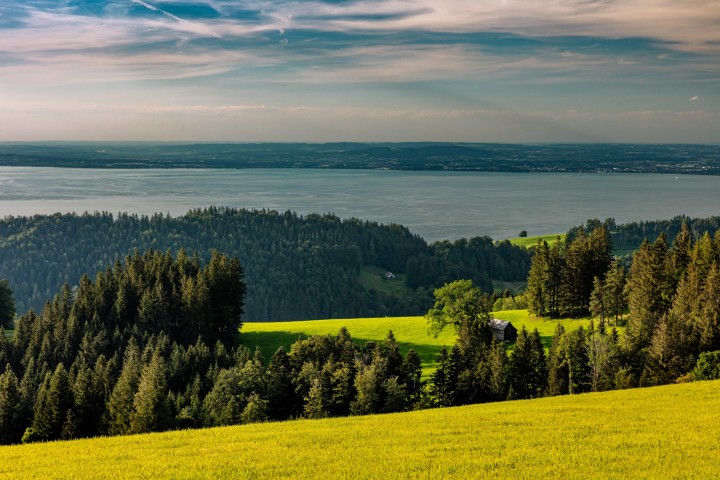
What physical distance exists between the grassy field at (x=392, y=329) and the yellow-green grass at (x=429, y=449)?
36248 mm

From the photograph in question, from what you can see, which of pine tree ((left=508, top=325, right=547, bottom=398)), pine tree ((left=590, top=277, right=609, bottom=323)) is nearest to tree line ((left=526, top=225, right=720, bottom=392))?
pine tree ((left=590, top=277, right=609, bottom=323))

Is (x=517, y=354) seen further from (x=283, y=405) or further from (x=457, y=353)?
(x=283, y=405)

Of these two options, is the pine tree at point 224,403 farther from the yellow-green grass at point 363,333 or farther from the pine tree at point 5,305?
the pine tree at point 5,305

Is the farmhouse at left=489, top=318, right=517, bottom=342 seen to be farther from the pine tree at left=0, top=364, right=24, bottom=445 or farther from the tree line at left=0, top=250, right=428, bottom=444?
the pine tree at left=0, top=364, right=24, bottom=445

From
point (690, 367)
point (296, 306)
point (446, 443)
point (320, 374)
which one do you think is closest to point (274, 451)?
point (446, 443)

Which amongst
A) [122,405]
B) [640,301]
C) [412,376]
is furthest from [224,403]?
[640,301]

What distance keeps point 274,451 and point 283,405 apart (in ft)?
85.1

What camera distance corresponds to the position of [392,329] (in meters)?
81.0

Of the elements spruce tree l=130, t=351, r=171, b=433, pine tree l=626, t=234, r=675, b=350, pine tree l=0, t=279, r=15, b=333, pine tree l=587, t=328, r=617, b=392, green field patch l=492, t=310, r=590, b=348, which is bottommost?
pine tree l=0, t=279, r=15, b=333

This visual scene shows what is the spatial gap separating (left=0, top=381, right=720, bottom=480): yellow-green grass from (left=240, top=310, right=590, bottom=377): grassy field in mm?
36248

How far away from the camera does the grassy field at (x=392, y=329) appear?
72.1 m

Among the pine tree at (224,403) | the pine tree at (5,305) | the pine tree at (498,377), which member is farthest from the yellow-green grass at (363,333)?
the pine tree at (5,305)

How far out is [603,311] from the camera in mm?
69250

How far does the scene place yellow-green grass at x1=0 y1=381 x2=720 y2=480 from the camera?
67.0 ft
